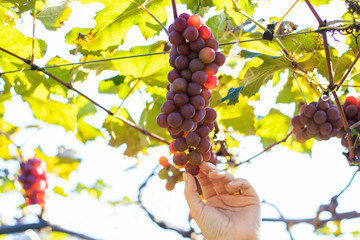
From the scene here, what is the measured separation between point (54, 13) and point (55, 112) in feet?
2.93

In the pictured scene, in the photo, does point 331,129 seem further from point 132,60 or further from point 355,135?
point 132,60

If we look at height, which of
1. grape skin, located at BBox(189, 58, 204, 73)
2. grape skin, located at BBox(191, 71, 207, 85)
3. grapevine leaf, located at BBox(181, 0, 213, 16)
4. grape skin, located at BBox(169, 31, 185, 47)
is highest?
grapevine leaf, located at BBox(181, 0, 213, 16)

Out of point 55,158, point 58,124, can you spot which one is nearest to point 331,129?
point 58,124

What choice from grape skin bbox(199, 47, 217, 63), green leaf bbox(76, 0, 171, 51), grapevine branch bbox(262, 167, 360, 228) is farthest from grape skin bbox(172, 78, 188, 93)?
grapevine branch bbox(262, 167, 360, 228)

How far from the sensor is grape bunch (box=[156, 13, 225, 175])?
4.55 ft

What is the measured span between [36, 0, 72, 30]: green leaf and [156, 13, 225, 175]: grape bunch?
756mm

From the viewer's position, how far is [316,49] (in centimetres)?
190

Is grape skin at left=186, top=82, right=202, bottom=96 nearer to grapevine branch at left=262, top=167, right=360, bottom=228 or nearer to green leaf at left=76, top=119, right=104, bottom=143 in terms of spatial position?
grapevine branch at left=262, top=167, right=360, bottom=228

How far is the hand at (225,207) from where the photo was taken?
1.71 meters

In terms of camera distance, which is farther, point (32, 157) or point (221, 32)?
point (32, 157)

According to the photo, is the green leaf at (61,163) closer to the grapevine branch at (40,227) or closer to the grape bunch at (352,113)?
the grapevine branch at (40,227)

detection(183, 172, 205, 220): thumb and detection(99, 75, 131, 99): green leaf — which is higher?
detection(99, 75, 131, 99): green leaf

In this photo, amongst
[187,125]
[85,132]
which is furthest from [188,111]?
[85,132]

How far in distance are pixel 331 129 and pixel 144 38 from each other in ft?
3.53
